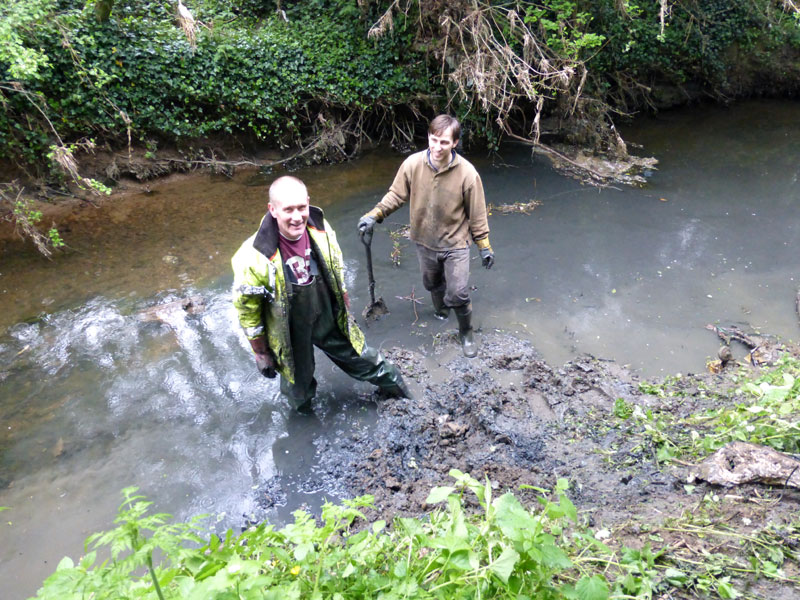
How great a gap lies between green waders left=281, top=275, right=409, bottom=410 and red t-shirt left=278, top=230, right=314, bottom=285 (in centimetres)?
6

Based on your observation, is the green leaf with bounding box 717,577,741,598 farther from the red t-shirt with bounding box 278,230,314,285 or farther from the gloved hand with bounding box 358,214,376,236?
the gloved hand with bounding box 358,214,376,236

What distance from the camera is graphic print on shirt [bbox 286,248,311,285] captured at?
3.31 meters

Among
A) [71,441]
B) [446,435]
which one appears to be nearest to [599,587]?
[446,435]

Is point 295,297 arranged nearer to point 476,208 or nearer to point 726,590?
point 476,208

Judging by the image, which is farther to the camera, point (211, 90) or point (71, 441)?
point (211, 90)

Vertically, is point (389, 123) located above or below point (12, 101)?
below

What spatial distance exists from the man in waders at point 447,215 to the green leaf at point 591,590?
10.1 ft

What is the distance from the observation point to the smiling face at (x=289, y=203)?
301cm

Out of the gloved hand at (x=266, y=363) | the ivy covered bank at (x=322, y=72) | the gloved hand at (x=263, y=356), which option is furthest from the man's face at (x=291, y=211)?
the ivy covered bank at (x=322, y=72)

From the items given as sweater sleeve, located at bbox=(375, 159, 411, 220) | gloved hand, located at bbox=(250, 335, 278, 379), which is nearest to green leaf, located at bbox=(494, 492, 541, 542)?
gloved hand, located at bbox=(250, 335, 278, 379)

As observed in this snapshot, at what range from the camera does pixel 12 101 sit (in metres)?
6.82

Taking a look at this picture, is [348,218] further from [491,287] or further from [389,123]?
[389,123]

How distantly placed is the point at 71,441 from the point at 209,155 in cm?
572

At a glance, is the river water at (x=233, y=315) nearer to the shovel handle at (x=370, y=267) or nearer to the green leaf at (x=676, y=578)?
the shovel handle at (x=370, y=267)
